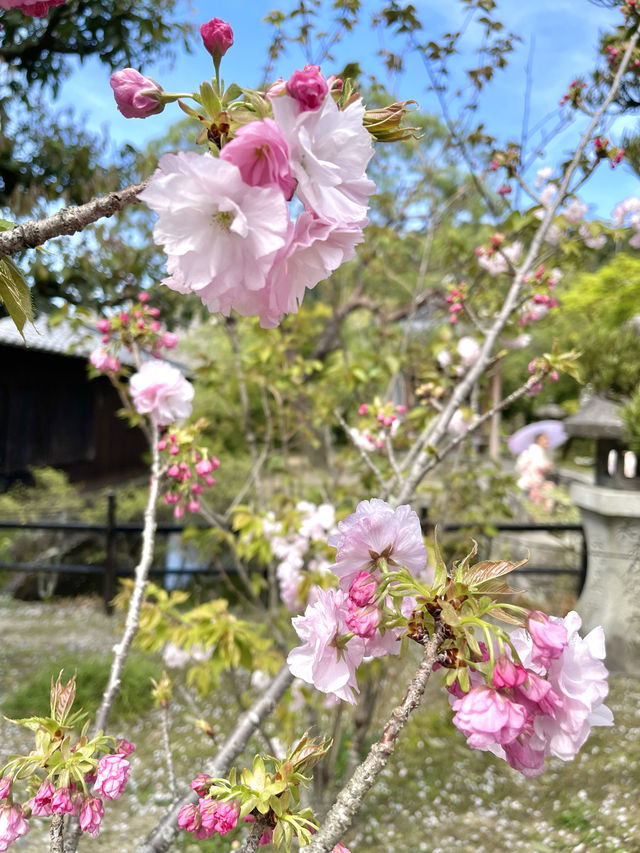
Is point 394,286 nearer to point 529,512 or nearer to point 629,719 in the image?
point 529,512

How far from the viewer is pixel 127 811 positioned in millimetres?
2350

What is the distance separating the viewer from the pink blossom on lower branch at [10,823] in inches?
22.5

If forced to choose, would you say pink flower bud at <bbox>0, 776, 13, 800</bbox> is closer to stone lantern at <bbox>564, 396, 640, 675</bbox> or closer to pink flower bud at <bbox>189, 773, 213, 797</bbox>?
pink flower bud at <bbox>189, 773, 213, 797</bbox>

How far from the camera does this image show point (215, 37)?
440 millimetres

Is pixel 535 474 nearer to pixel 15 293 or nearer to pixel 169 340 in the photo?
pixel 169 340

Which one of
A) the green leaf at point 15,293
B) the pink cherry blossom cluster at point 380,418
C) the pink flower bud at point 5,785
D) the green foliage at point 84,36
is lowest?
the pink flower bud at point 5,785

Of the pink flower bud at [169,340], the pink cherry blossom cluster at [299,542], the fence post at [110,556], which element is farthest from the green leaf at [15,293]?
the fence post at [110,556]

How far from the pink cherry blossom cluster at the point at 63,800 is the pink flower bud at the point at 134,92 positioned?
0.58 meters

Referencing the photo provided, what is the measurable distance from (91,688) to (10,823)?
2776 mm

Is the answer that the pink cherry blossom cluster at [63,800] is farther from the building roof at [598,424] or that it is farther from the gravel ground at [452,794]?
the building roof at [598,424]

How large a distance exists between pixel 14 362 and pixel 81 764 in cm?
659

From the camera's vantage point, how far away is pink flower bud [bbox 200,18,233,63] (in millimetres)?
438

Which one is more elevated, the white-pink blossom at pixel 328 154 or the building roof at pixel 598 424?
the white-pink blossom at pixel 328 154

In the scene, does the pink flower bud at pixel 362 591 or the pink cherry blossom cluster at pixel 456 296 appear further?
the pink cherry blossom cluster at pixel 456 296
